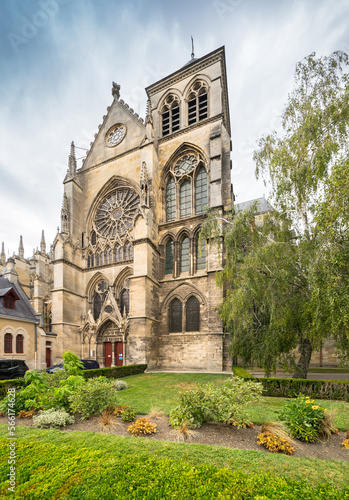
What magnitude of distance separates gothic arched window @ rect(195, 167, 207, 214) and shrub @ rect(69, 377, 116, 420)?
1541 cm

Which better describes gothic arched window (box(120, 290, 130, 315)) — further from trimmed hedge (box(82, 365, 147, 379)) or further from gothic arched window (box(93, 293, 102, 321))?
trimmed hedge (box(82, 365, 147, 379))

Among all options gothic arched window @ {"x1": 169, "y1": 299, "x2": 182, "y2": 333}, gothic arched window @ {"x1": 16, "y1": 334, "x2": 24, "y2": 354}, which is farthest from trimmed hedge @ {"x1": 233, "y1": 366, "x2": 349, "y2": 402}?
gothic arched window @ {"x1": 16, "y1": 334, "x2": 24, "y2": 354}

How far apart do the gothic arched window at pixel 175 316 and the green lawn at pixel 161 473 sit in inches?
565

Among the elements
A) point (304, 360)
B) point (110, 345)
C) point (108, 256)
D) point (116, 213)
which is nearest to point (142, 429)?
point (304, 360)

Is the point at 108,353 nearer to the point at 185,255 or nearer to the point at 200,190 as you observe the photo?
the point at 185,255

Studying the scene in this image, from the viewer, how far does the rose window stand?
22641 mm

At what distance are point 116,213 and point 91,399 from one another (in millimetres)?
18120

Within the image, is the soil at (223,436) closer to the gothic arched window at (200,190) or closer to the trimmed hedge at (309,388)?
the trimmed hedge at (309,388)

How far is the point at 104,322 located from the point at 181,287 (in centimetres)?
681

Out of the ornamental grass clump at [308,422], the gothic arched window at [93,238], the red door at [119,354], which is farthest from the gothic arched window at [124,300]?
the ornamental grass clump at [308,422]

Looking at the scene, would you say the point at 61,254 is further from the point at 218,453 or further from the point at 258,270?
the point at 218,453

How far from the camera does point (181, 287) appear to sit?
766 inches

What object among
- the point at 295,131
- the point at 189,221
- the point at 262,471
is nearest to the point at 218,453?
the point at 262,471

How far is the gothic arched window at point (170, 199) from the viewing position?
21578 millimetres
